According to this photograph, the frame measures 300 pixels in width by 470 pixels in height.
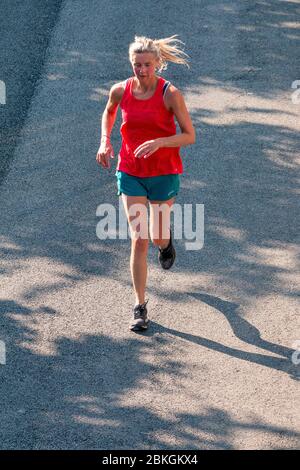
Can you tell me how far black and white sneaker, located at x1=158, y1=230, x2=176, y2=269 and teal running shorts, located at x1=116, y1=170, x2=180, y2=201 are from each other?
58 cm

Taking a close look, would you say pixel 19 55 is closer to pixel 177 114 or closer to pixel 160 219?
pixel 160 219

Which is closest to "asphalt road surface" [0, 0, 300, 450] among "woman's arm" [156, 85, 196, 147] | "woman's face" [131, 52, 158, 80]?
"woman's arm" [156, 85, 196, 147]

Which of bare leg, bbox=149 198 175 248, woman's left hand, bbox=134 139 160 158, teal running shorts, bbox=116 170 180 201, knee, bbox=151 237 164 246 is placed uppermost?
woman's left hand, bbox=134 139 160 158

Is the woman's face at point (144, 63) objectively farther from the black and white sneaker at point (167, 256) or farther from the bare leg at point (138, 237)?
the black and white sneaker at point (167, 256)

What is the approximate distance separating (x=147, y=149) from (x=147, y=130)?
339 mm

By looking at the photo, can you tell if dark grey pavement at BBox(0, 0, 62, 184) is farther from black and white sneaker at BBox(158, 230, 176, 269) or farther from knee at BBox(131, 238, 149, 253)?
knee at BBox(131, 238, 149, 253)

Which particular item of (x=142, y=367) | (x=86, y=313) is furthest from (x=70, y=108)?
(x=142, y=367)

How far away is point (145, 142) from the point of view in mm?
7352

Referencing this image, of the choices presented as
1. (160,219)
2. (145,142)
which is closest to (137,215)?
(160,219)

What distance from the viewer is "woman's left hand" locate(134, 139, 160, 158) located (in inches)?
282

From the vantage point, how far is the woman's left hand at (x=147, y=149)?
23.5 ft

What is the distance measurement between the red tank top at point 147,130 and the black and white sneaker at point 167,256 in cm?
76

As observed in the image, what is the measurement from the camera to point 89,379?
23.8 ft
